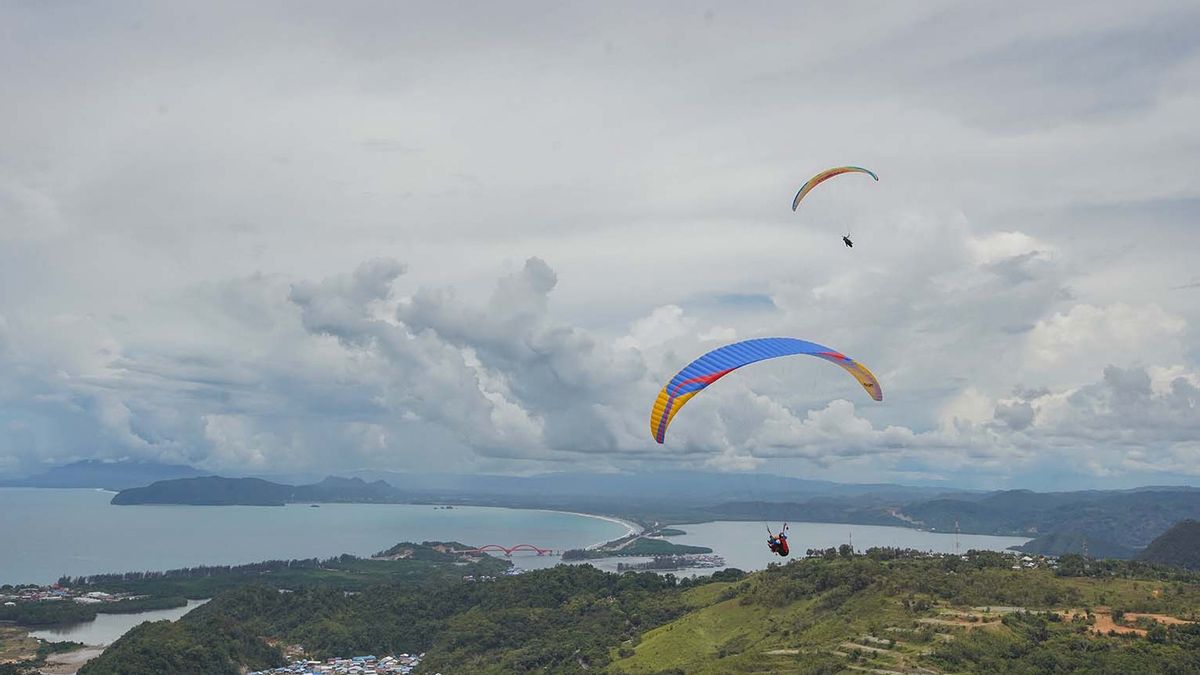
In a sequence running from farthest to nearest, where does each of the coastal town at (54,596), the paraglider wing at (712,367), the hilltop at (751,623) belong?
the coastal town at (54,596) < the hilltop at (751,623) < the paraglider wing at (712,367)

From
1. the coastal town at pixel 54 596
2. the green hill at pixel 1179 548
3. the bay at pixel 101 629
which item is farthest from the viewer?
the green hill at pixel 1179 548

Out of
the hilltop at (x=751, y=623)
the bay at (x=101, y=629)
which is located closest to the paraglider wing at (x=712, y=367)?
the hilltop at (x=751, y=623)

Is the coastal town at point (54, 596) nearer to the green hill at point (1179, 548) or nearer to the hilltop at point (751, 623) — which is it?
the hilltop at point (751, 623)

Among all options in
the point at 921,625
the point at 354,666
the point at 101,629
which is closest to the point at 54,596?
the point at 101,629

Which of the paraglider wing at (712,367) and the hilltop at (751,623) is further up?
the paraglider wing at (712,367)

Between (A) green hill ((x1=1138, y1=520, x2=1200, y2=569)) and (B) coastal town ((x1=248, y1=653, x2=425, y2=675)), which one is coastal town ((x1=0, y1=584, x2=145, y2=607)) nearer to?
(B) coastal town ((x1=248, y1=653, x2=425, y2=675))

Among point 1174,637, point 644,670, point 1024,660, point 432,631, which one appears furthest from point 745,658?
point 432,631

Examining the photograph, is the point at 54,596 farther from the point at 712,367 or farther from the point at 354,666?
the point at 712,367


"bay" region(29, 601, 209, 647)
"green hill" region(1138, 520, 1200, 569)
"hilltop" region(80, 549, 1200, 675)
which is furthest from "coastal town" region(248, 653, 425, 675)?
"green hill" region(1138, 520, 1200, 569)
